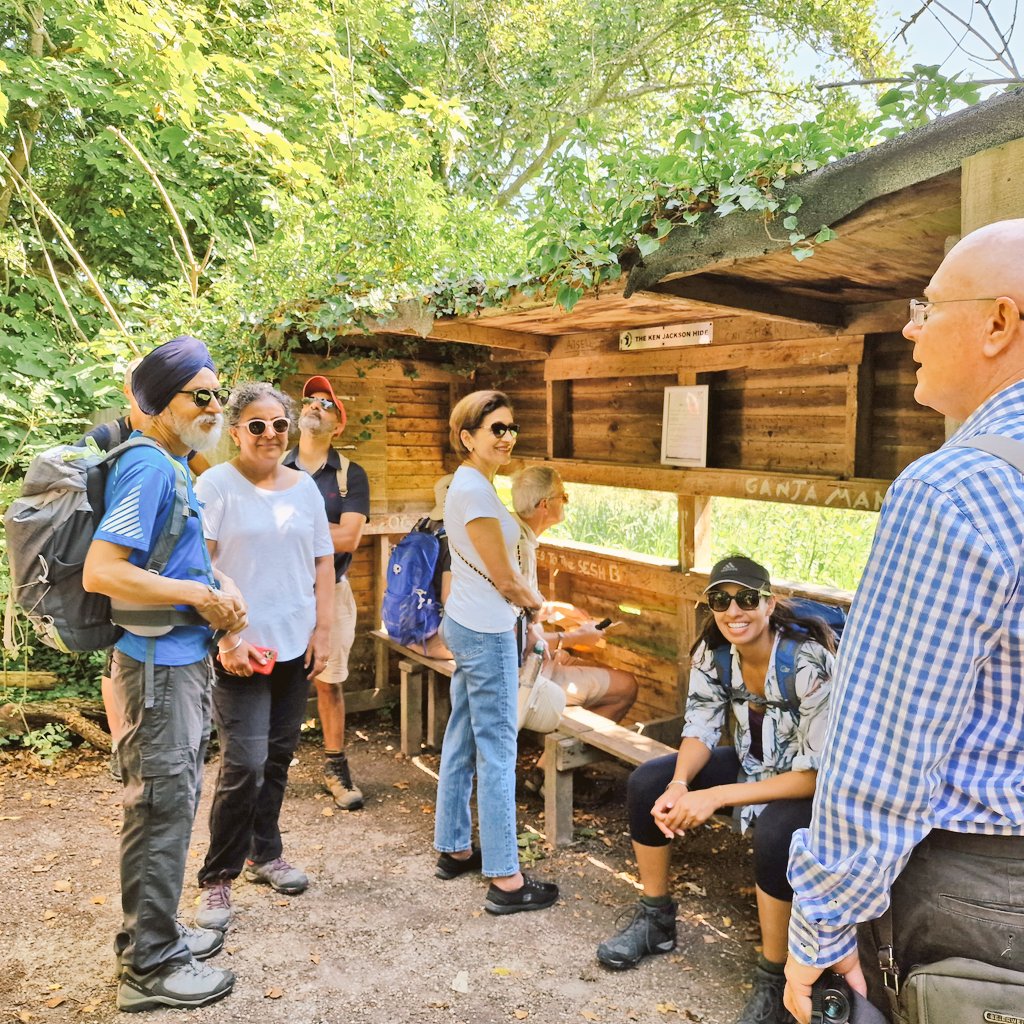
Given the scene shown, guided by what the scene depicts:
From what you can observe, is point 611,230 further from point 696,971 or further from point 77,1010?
point 77,1010

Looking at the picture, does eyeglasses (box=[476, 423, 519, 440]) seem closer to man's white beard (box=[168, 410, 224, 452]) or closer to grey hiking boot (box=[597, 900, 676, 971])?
man's white beard (box=[168, 410, 224, 452])

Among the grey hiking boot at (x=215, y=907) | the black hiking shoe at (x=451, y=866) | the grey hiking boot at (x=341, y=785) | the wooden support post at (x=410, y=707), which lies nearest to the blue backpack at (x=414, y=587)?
the wooden support post at (x=410, y=707)

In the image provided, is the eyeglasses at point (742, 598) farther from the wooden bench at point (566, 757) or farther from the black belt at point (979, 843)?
the black belt at point (979, 843)

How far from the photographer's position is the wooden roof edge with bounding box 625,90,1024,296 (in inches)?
77.9

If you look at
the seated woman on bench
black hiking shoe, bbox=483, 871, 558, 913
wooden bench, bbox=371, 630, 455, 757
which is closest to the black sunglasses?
the seated woman on bench

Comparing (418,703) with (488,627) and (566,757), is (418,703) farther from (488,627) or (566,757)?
(488,627)

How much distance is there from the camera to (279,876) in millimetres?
3840

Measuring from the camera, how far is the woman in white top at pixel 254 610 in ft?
11.2

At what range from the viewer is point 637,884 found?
400cm

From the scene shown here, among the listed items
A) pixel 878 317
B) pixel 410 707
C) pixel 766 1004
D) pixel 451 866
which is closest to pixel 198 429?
pixel 451 866

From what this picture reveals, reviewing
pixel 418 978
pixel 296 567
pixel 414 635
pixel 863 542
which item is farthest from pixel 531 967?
pixel 863 542

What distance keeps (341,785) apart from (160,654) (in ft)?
8.02

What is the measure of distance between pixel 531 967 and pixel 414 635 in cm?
229

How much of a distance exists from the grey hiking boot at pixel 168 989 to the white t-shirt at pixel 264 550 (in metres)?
1.23
